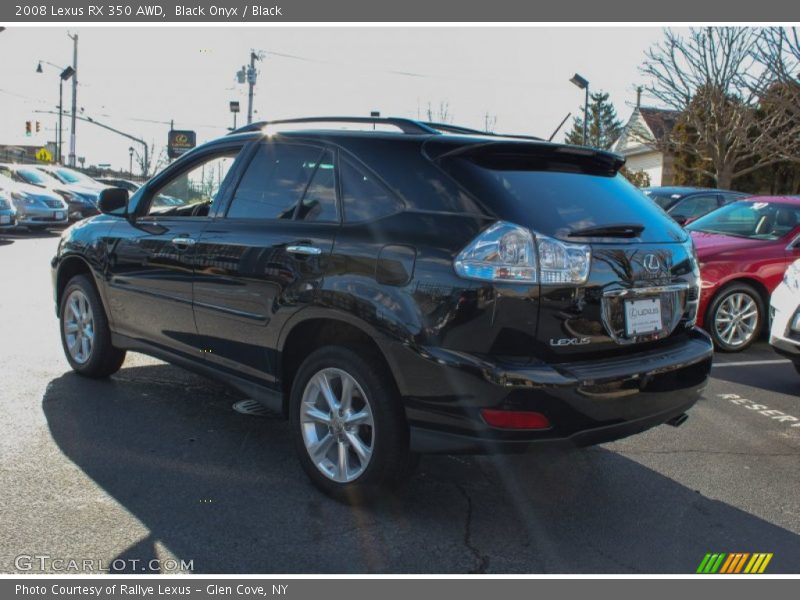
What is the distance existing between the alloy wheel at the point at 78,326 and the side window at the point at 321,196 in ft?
7.94

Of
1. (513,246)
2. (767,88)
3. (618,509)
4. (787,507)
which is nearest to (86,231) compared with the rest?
(513,246)

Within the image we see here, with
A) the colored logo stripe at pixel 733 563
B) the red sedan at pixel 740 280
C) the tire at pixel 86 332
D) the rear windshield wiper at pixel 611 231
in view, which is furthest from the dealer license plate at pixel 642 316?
the red sedan at pixel 740 280

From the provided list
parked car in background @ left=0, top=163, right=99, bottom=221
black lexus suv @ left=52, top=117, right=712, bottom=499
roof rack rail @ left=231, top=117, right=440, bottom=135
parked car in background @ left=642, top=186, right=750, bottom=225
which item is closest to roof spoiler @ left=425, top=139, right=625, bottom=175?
black lexus suv @ left=52, top=117, right=712, bottom=499

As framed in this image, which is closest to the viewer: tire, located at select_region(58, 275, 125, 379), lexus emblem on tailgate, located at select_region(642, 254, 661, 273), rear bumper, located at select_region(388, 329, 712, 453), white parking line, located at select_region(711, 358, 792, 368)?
rear bumper, located at select_region(388, 329, 712, 453)

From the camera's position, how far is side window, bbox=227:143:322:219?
153 inches

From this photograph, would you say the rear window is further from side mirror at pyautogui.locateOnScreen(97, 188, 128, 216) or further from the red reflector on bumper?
side mirror at pyautogui.locateOnScreen(97, 188, 128, 216)

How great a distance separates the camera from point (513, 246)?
9.86 feet

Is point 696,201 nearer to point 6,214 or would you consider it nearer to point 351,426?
point 351,426

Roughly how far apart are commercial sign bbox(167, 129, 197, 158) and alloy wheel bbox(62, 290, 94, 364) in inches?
1219

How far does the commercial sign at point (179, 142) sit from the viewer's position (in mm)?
35688

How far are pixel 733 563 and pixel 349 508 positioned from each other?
167cm

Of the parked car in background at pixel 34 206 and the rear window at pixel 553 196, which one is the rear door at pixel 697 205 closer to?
the rear window at pixel 553 196

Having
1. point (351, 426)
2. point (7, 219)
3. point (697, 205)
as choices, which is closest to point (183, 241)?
point (351, 426)

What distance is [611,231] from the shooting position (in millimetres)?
3299
